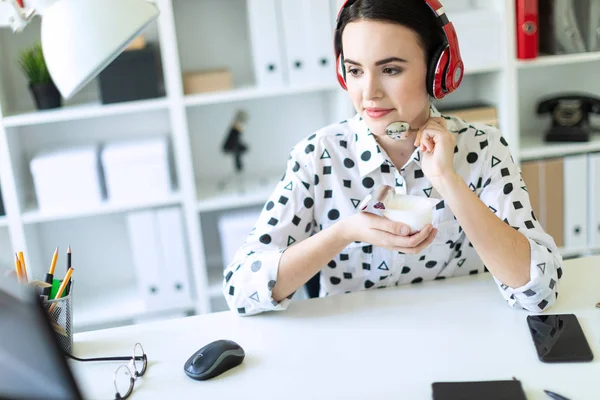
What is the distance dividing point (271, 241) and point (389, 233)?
0.99 feet

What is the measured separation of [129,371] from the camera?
1.03 m

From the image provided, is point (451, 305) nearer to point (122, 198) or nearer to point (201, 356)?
point (201, 356)

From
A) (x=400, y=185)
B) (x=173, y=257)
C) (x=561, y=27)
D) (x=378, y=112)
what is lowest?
(x=173, y=257)

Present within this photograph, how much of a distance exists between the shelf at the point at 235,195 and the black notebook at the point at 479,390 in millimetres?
1493

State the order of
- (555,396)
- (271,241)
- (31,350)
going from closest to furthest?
(31,350) → (555,396) → (271,241)

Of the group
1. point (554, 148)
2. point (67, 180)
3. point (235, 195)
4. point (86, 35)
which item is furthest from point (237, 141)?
point (86, 35)

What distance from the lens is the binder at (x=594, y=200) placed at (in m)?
2.41

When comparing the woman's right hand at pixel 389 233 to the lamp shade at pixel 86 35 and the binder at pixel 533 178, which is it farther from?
the binder at pixel 533 178

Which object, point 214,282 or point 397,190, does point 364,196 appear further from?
point 214,282

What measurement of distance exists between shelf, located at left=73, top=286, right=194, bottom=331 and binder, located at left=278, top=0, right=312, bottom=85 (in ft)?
3.05

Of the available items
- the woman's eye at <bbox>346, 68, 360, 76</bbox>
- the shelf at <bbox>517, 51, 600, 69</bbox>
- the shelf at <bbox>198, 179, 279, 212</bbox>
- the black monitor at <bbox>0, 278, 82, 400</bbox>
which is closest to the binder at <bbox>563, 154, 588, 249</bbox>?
the shelf at <bbox>517, 51, 600, 69</bbox>

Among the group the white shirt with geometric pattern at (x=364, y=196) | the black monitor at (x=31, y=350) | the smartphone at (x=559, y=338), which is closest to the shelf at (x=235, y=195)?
the white shirt with geometric pattern at (x=364, y=196)

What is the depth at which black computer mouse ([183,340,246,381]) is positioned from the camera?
99 centimetres

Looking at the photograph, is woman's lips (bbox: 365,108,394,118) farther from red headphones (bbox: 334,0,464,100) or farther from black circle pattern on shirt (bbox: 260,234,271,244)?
black circle pattern on shirt (bbox: 260,234,271,244)
